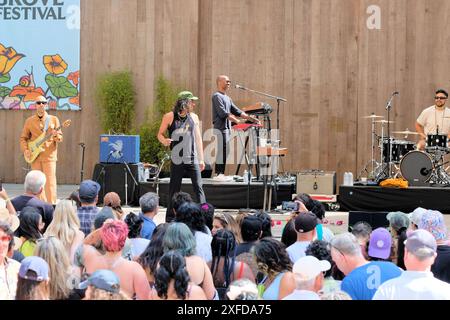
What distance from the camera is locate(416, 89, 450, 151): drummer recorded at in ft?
47.0

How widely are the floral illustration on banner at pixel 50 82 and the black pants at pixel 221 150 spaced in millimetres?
4483

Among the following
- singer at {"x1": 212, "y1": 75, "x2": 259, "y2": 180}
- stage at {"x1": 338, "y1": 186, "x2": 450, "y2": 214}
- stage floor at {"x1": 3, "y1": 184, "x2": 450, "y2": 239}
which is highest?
singer at {"x1": 212, "y1": 75, "x2": 259, "y2": 180}

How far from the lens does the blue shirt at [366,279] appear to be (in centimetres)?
503

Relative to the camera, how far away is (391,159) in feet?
47.5

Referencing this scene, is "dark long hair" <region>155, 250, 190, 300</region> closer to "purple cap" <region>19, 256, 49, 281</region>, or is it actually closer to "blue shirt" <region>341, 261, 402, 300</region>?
"purple cap" <region>19, 256, 49, 281</region>

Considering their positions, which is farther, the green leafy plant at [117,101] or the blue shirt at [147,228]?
the green leafy plant at [117,101]

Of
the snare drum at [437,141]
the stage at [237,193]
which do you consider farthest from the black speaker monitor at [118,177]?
the snare drum at [437,141]

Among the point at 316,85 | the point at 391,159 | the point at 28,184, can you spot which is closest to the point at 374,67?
the point at 316,85

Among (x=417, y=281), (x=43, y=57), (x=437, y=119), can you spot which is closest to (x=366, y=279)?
(x=417, y=281)

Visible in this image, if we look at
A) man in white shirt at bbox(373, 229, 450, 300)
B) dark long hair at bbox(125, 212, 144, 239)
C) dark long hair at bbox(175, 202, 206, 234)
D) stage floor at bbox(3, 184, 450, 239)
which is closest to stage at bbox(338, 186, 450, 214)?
stage floor at bbox(3, 184, 450, 239)

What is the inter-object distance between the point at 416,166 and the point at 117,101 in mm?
6150

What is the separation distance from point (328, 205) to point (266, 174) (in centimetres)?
179

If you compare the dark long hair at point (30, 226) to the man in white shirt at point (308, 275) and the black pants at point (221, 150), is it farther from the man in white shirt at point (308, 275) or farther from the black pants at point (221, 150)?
the black pants at point (221, 150)
